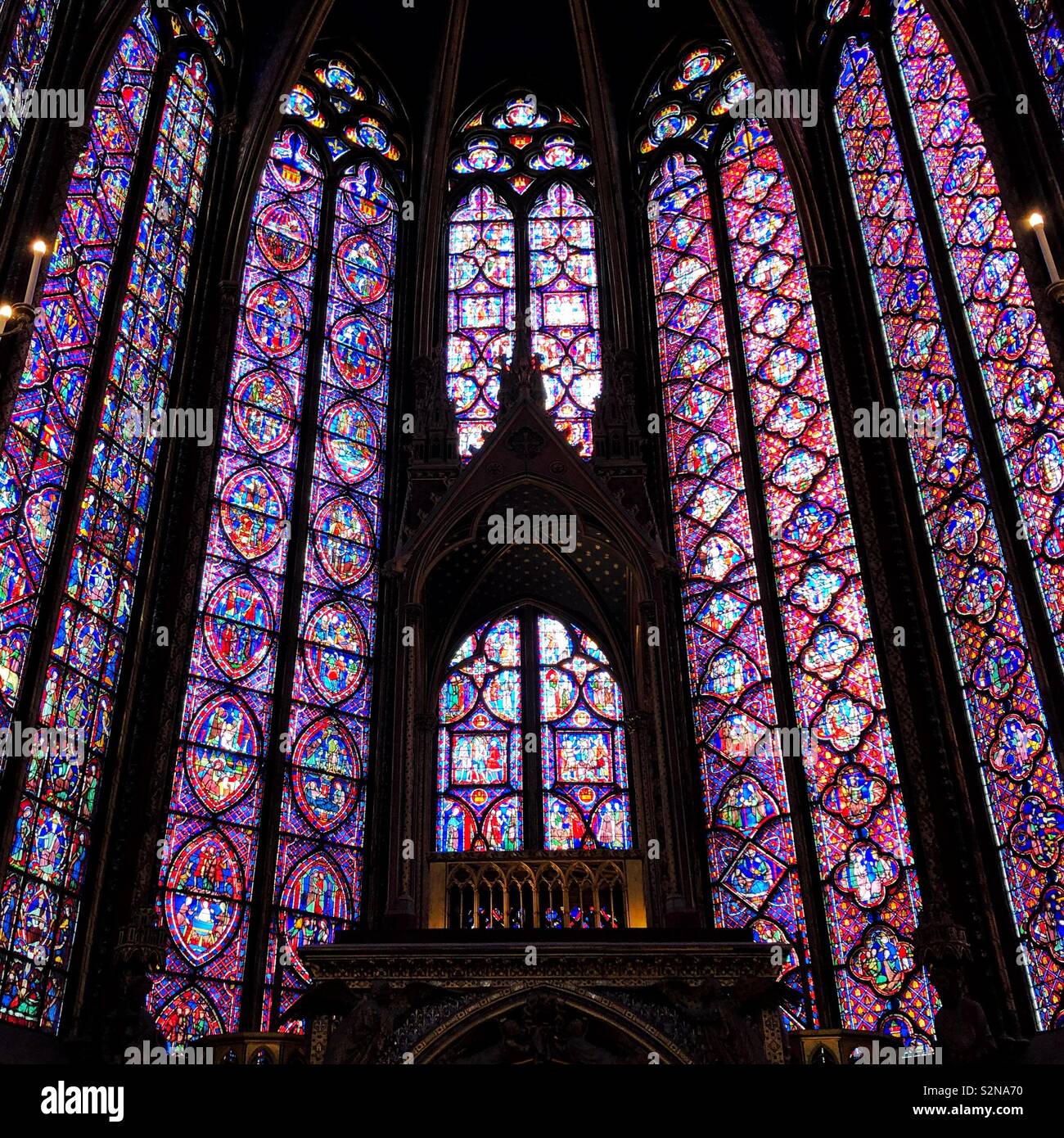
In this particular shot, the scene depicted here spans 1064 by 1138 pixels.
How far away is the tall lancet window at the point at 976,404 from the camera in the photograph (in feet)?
33.8

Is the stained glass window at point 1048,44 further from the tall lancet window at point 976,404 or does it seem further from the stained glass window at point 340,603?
the stained glass window at point 340,603

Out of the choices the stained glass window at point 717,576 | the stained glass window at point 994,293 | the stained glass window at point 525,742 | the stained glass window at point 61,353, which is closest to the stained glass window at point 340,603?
the stained glass window at point 525,742

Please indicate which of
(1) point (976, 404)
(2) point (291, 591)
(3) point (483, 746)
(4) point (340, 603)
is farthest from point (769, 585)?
(2) point (291, 591)

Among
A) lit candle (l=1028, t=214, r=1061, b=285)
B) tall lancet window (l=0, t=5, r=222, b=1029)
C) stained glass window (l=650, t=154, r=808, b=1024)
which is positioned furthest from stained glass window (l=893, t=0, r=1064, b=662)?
tall lancet window (l=0, t=5, r=222, b=1029)

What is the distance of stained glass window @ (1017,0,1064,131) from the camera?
11047mm

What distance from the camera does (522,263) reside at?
16.9 metres

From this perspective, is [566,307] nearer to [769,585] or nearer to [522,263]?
[522,263]

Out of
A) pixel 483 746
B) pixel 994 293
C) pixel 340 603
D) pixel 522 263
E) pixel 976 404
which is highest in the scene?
pixel 522 263

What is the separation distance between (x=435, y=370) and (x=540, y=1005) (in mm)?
7855

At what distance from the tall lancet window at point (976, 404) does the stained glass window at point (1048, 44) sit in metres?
0.93

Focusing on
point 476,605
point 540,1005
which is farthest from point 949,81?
point 540,1005

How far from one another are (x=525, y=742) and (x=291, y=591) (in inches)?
113

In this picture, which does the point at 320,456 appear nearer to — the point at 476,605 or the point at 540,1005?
the point at 476,605

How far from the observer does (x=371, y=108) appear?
1744 centimetres
